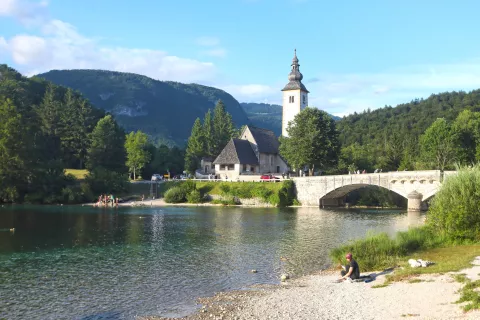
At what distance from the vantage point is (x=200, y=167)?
98250mm

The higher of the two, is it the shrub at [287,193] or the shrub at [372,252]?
the shrub at [287,193]

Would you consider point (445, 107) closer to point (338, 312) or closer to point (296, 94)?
point (296, 94)

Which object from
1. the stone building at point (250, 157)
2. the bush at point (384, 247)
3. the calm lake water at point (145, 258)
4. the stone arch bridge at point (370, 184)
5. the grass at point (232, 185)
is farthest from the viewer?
the stone building at point (250, 157)

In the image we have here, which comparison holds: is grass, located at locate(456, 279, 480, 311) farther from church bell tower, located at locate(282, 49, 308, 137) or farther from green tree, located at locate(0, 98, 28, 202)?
church bell tower, located at locate(282, 49, 308, 137)

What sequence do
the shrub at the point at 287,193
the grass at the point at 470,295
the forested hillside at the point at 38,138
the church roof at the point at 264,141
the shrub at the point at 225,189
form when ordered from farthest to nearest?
the church roof at the point at 264,141
the shrub at the point at 225,189
the forested hillside at the point at 38,138
the shrub at the point at 287,193
the grass at the point at 470,295

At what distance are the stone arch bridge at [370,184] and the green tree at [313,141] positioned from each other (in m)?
5.74

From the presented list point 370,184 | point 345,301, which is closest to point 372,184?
point 370,184

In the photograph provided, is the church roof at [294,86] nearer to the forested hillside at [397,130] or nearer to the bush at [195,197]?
the forested hillside at [397,130]

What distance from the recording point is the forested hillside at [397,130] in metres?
88.4

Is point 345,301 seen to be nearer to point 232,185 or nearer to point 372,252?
point 372,252

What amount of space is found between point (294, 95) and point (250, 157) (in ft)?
54.4

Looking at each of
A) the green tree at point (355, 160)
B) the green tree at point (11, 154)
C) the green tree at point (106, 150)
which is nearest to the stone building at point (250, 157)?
the green tree at point (355, 160)

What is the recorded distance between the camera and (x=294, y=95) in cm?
8981

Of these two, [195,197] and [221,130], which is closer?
[195,197]
